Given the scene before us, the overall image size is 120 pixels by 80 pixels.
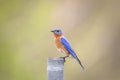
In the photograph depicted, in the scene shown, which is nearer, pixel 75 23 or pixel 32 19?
pixel 75 23

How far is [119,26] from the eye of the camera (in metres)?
10.1

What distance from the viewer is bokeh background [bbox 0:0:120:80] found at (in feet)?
31.9

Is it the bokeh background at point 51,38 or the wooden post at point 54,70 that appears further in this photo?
the bokeh background at point 51,38

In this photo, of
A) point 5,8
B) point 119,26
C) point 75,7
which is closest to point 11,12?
point 5,8

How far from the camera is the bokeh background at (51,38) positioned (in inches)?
383

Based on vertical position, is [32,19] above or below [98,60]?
above

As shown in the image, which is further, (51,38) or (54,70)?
(51,38)

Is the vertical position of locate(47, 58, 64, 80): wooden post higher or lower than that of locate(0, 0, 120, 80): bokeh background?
lower

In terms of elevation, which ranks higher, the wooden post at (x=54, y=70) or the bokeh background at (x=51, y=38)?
the bokeh background at (x=51, y=38)

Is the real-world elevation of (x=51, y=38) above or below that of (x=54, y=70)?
above

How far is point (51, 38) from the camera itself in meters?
9.77

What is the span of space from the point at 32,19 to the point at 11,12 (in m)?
0.41

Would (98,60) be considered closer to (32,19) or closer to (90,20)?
(90,20)

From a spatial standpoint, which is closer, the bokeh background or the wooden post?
the wooden post
